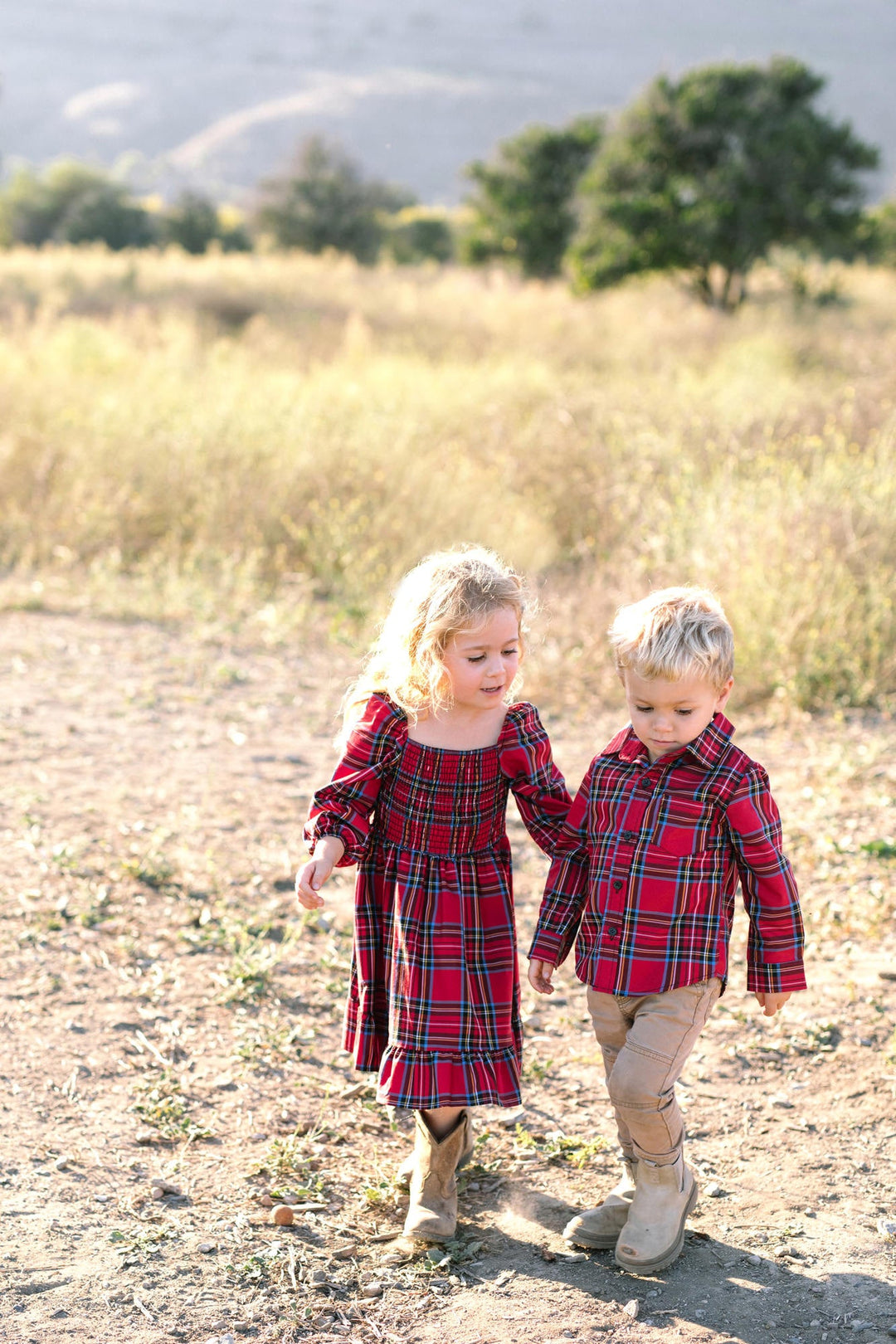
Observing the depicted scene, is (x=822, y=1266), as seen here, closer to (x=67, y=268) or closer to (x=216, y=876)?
(x=216, y=876)

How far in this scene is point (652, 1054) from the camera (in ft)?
6.75

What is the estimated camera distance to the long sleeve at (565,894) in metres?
2.19

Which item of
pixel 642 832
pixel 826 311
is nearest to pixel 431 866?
pixel 642 832

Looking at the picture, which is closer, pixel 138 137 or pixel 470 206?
pixel 470 206

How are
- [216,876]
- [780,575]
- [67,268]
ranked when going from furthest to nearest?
[67,268] → [780,575] → [216,876]

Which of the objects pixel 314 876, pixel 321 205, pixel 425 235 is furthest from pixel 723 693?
pixel 425 235

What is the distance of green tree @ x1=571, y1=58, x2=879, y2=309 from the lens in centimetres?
1571

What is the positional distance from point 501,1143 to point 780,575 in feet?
11.1

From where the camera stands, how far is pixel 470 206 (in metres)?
27.3

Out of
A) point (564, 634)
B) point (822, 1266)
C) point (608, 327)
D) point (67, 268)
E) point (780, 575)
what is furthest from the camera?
point (67, 268)

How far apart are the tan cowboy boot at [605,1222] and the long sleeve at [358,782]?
77 centimetres

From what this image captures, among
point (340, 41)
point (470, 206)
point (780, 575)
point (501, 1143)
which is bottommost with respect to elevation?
point (501, 1143)

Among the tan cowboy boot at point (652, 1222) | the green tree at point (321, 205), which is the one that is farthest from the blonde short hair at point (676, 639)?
the green tree at point (321, 205)

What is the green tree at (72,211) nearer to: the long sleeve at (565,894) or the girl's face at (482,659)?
the girl's face at (482,659)
